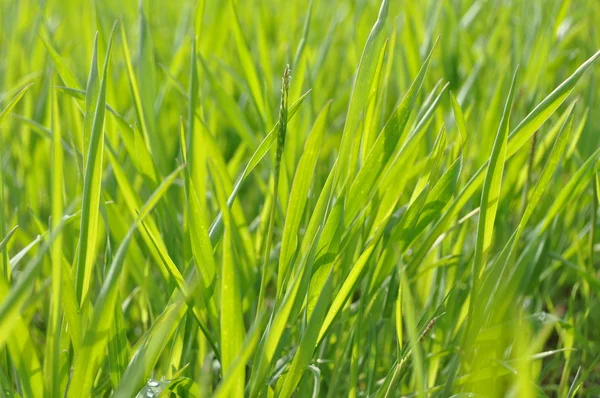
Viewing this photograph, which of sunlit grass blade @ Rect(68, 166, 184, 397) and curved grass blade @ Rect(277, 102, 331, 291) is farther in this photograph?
curved grass blade @ Rect(277, 102, 331, 291)

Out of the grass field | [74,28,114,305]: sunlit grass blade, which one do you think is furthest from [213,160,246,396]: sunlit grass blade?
[74,28,114,305]: sunlit grass blade

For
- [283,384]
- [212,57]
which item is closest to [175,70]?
[212,57]

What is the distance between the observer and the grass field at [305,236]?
0.55 metres

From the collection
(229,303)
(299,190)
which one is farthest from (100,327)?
(299,190)

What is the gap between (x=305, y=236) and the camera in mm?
616

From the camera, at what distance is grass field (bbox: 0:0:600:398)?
1.81ft

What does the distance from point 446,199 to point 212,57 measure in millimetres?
590

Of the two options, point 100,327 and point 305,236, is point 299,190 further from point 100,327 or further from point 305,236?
point 100,327

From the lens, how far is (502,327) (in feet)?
2.12

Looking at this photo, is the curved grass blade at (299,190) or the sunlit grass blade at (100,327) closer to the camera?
the sunlit grass blade at (100,327)

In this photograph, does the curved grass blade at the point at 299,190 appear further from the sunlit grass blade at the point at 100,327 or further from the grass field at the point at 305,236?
the sunlit grass blade at the point at 100,327

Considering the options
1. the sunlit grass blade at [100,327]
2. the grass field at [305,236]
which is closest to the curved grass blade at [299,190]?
the grass field at [305,236]

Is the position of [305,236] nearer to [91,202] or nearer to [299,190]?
[299,190]

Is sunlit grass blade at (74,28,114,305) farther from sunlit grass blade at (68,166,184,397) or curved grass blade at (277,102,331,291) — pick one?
curved grass blade at (277,102,331,291)
